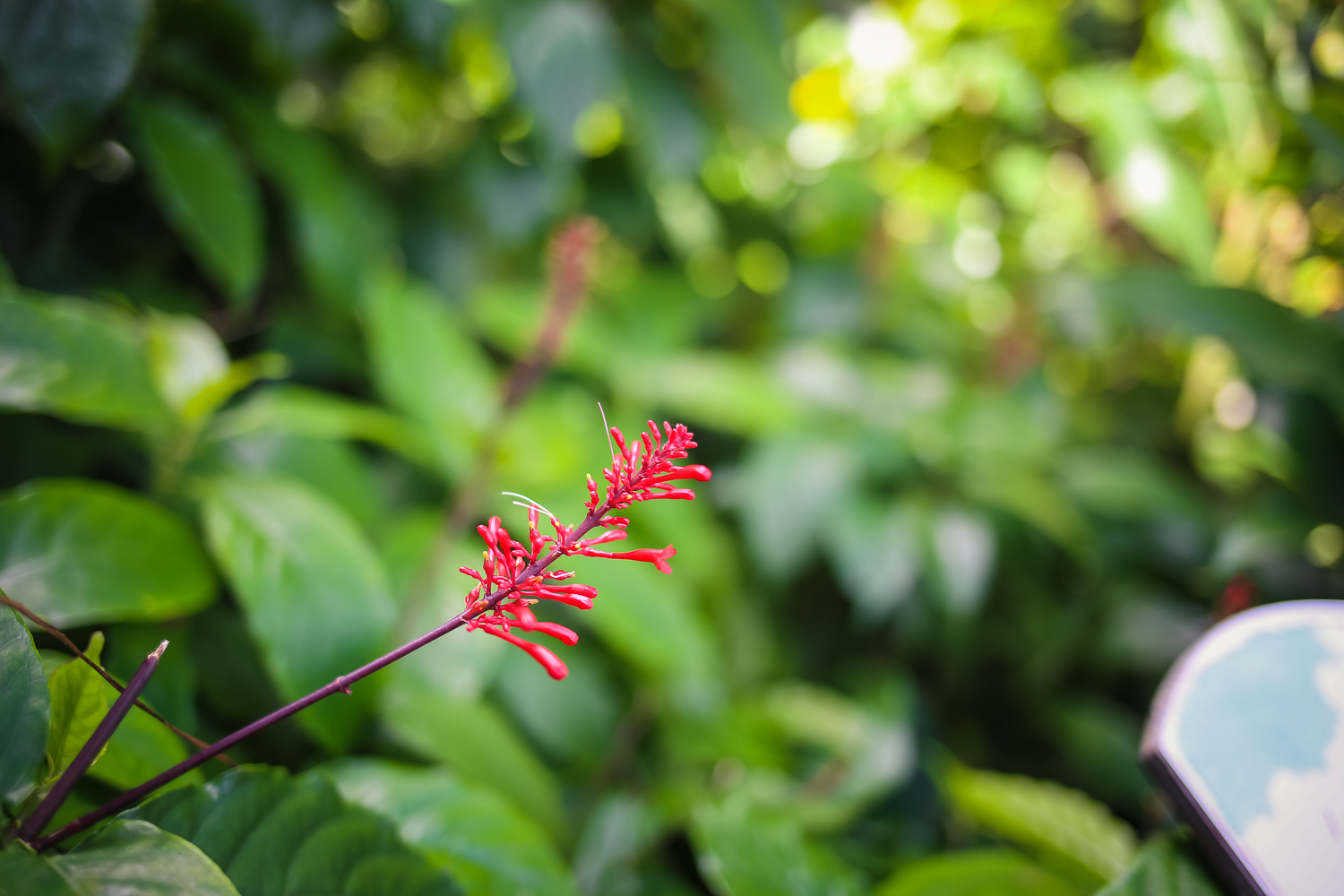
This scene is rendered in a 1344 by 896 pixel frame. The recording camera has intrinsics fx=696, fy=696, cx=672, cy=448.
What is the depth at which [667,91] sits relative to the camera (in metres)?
0.94

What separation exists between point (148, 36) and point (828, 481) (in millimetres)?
880

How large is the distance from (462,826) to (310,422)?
0.36 meters

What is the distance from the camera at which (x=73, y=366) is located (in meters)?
0.48

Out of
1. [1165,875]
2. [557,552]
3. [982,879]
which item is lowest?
[982,879]

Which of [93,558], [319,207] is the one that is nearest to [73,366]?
[93,558]

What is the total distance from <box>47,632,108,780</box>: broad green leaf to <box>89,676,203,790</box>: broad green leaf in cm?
6

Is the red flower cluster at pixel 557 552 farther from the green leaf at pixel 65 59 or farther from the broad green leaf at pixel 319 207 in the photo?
the broad green leaf at pixel 319 207

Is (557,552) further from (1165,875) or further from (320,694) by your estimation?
(1165,875)

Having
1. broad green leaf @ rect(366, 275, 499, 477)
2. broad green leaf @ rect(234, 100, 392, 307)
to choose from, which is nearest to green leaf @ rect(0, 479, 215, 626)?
broad green leaf @ rect(366, 275, 499, 477)

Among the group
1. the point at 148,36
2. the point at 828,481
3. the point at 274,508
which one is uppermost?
the point at 148,36

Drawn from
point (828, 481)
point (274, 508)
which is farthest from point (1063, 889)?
point (274, 508)

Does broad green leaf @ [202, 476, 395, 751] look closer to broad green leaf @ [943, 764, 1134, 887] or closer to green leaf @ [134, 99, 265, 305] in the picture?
green leaf @ [134, 99, 265, 305]

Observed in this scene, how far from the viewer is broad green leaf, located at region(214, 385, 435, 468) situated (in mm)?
598

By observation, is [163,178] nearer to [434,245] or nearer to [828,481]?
[434,245]
